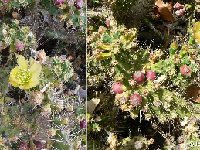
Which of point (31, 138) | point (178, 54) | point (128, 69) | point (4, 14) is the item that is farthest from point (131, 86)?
point (4, 14)

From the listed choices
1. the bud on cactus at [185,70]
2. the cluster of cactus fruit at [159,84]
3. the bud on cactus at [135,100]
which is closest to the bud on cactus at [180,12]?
the cluster of cactus fruit at [159,84]

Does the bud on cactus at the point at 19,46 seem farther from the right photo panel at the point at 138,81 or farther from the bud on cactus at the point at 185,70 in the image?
the bud on cactus at the point at 185,70

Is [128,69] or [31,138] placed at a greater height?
[128,69]

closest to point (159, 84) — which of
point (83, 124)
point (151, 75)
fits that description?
point (151, 75)

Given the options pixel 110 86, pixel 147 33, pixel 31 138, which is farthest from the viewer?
pixel 147 33

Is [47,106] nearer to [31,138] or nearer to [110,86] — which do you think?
[31,138]

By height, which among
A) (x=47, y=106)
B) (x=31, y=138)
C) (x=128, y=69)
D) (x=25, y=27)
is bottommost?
(x=31, y=138)

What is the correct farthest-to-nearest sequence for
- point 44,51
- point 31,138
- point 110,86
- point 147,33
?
point 147,33
point 110,86
point 44,51
point 31,138

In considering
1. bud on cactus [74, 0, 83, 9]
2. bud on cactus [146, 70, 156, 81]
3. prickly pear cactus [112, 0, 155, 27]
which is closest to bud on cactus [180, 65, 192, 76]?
bud on cactus [146, 70, 156, 81]

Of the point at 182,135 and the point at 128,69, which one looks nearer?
Result: the point at 128,69
